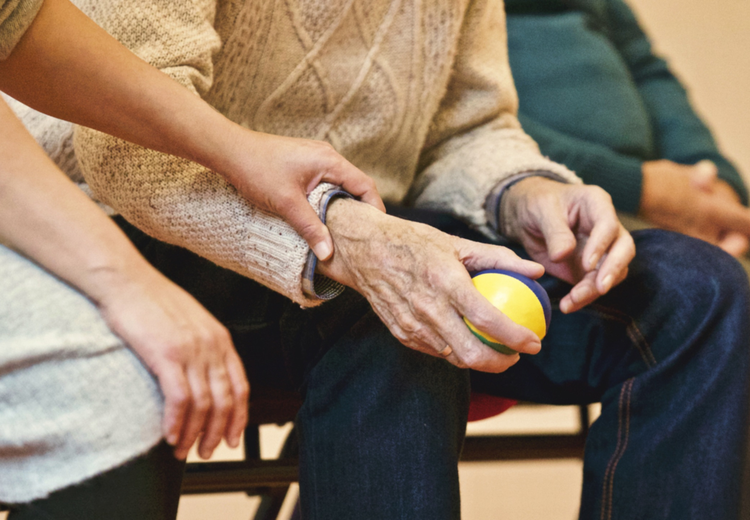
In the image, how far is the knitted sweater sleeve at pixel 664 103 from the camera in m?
1.34

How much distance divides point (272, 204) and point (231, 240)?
0.06 m

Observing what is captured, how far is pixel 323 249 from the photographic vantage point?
1.66ft

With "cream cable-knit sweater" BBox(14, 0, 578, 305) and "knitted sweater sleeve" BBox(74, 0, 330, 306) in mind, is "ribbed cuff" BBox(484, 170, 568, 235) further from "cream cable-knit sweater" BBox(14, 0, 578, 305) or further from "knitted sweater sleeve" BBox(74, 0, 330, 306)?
"knitted sweater sleeve" BBox(74, 0, 330, 306)

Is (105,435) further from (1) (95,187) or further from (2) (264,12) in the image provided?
(2) (264,12)

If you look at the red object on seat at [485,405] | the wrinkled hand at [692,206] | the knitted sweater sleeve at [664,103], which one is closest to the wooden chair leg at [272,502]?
the red object on seat at [485,405]

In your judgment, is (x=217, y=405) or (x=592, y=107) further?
(x=592, y=107)

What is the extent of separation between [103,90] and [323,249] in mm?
214

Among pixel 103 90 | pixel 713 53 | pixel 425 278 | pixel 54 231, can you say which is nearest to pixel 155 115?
pixel 103 90

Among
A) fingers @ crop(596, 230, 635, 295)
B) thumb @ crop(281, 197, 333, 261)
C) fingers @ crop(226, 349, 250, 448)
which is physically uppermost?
thumb @ crop(281, 197, 333, 261)

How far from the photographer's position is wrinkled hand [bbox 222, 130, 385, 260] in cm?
50

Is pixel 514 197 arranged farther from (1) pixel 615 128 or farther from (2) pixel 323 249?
(1) pixel 615 128

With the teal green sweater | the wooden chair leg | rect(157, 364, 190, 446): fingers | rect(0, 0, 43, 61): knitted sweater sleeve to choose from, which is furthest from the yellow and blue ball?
the teal green sweater

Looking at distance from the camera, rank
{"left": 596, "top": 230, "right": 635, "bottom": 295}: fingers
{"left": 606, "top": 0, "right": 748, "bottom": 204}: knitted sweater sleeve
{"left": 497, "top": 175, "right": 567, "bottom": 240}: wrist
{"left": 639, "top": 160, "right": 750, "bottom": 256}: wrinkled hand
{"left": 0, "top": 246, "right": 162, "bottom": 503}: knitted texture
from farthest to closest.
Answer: {"left": 606, "top": 0, "right": 748, "bottom": 204}: knitted sweater sleeve → {"left": 639, "top": 160, "right": 750, "bottom": 256}: wrinkled hand → {"left": 497, "top": 175, "right": 567, "bottom": 240}: wrist → {"left": 596, "top": 230, "right": 635, "bottom": 295}: fingers → {"left": 0, "top": 246, "right": 162, "bottom": 503}: knitted texture

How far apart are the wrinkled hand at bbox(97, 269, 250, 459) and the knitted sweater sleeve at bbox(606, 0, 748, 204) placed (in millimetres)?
1285
